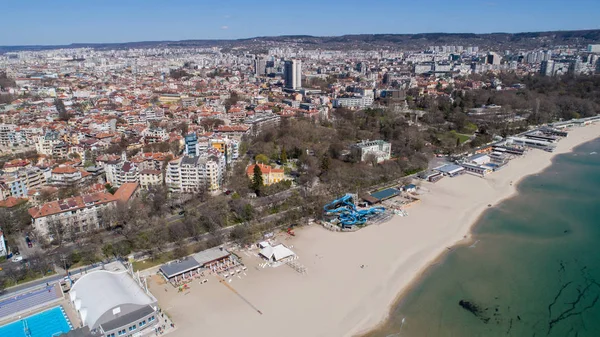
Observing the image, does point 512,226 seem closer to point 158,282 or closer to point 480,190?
point 480,190

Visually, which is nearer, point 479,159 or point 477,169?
point 477,169

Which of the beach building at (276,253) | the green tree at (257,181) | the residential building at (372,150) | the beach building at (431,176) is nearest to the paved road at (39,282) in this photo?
the beach building at (276,253)

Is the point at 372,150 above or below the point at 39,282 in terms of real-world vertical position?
above

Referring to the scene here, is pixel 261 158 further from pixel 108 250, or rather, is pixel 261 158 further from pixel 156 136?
pixel 108 250

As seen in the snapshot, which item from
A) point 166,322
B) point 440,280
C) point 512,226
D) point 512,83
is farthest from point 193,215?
point 512,83

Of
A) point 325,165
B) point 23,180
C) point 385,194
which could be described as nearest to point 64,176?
point 23,180

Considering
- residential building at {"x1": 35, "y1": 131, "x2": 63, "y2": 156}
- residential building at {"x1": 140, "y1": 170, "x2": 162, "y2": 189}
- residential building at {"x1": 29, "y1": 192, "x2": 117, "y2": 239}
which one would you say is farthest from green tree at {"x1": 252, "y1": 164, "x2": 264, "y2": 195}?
residential building at {"x1": 35, "y1": 131, "x2": 63, "y2": 156}

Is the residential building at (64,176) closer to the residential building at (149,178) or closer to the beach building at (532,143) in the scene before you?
the residential building at (149,178)
